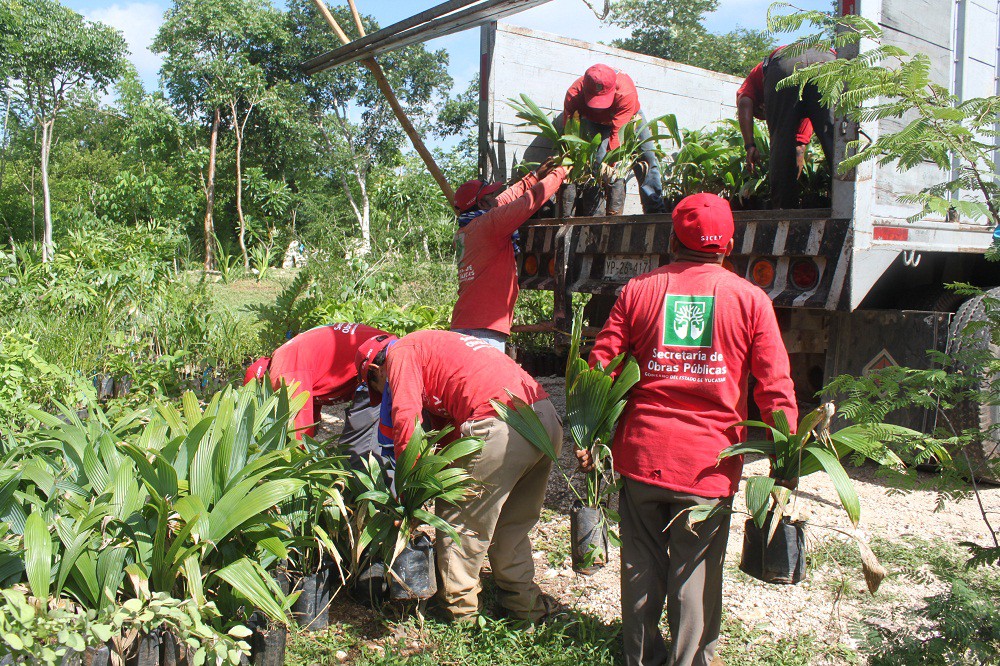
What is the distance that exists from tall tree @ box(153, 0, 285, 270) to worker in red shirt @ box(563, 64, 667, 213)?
1640cm

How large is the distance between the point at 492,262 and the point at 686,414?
2.23m

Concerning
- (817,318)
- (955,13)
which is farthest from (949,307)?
(955,13)

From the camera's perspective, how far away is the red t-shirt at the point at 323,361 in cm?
380

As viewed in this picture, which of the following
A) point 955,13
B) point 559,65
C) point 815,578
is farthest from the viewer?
point 559,65

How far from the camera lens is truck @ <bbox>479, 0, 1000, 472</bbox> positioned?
3.80 meters

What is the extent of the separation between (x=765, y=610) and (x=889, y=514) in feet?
4.13

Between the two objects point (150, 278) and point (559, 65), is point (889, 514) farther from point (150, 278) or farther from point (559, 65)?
point (150, 278)

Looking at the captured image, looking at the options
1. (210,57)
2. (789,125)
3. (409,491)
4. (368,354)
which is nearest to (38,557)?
(409,491)

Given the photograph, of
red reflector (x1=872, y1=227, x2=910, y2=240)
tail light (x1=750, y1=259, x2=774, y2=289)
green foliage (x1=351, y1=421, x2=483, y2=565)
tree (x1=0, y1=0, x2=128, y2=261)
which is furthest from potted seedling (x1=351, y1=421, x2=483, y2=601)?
tree (x1=0, y1=0, x2=128, y2=261)

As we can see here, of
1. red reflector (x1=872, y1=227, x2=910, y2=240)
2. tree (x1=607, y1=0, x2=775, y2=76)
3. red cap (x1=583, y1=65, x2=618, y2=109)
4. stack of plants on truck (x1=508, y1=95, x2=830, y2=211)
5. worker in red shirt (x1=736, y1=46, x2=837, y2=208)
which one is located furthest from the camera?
tree (x1=607, y1=0, x2=775, y2=76)

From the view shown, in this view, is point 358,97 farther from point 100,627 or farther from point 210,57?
point 100,627

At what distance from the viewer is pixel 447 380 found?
316 cm

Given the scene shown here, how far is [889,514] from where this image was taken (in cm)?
406

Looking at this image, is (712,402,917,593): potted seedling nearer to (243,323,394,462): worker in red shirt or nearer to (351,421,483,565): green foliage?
(351,421,483,565): green foliage
